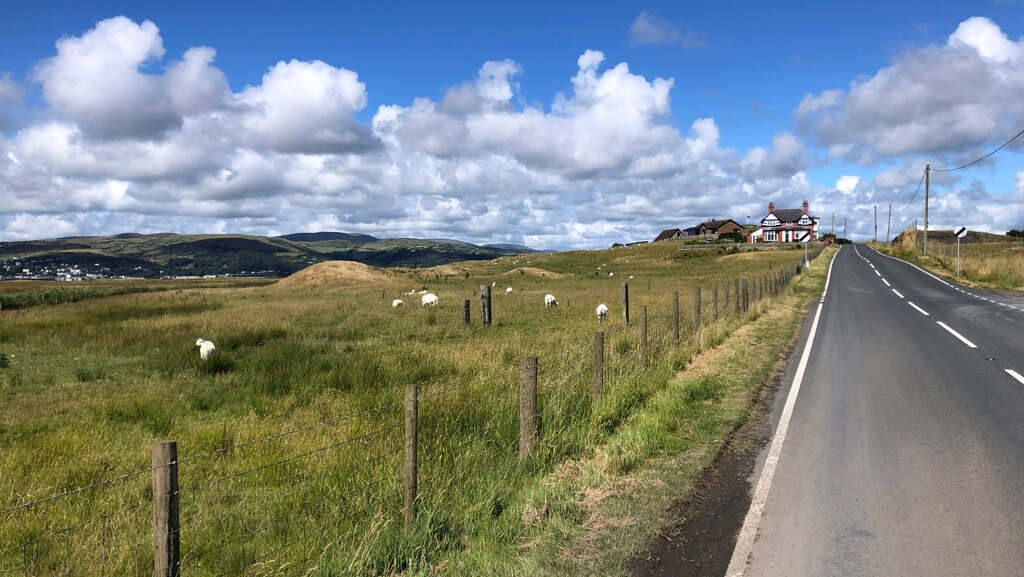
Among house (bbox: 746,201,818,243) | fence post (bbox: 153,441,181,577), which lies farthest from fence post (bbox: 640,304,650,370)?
house (bbox: 746,201,818,243)

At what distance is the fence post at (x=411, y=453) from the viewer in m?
4.77

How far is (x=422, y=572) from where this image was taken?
13.6 feet

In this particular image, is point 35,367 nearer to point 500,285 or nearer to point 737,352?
point 737,352

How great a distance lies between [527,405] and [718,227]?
170 metres

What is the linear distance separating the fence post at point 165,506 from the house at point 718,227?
168263 mm

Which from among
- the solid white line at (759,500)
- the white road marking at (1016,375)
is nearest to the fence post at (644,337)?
Answer: the solid white line at (759,500)

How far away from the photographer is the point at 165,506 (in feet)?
10.7

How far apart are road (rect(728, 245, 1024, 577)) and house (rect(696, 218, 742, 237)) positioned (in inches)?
6184

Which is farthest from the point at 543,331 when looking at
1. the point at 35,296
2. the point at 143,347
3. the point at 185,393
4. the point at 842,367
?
the point at 35,296

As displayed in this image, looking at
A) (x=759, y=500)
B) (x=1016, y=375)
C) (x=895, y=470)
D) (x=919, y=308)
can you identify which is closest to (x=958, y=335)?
(x=1016, y=375)

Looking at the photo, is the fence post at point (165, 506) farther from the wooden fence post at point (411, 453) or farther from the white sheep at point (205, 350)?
the white sheep at point (205, 350)

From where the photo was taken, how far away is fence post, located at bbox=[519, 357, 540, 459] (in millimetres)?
6324

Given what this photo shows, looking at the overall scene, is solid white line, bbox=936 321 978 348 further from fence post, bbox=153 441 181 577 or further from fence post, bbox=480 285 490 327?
fence post, bbox=153 441 181 577

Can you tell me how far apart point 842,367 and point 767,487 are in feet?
25.2
